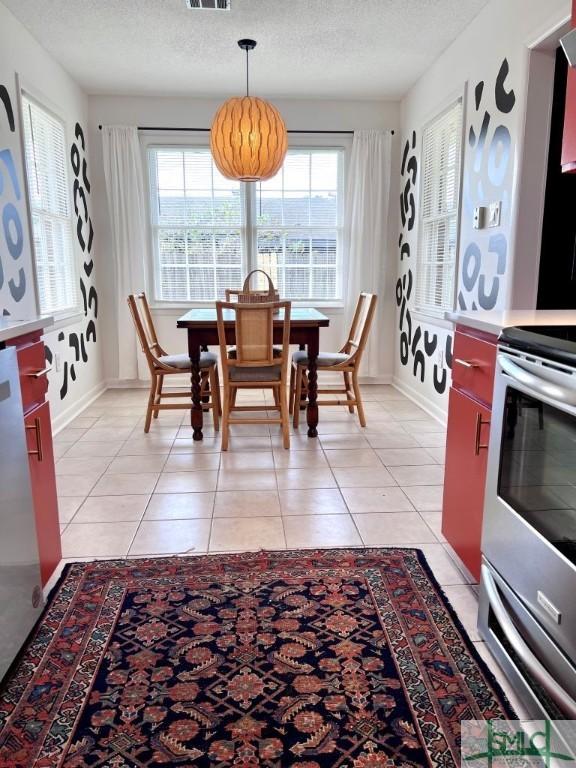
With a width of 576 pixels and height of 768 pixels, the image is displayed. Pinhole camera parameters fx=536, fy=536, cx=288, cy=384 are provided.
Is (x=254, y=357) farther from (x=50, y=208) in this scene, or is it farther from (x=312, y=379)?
(x=50, y=208)

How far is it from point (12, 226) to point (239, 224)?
233 cm

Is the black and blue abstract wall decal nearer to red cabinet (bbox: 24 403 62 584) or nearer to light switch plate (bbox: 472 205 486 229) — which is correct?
red cabinet (bbox: 24 403 62 584)

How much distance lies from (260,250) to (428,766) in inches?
177

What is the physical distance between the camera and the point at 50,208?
3848mm

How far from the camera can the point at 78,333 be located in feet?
14.5

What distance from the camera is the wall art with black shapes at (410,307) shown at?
417cm

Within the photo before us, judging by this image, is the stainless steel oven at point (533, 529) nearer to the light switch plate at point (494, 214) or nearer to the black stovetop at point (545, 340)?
the black stovetop at point (545, 340)

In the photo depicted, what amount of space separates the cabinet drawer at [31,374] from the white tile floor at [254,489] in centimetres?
73

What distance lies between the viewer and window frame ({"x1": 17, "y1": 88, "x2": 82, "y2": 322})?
3.30 meters

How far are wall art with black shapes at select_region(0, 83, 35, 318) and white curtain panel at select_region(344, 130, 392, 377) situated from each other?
9.28ft

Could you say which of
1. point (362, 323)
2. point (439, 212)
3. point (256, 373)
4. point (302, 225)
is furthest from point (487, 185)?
point (302, 225)

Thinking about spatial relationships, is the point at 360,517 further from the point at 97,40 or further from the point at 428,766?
the point at 97,40

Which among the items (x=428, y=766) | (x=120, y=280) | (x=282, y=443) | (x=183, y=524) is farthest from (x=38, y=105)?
(x=428, y=766)

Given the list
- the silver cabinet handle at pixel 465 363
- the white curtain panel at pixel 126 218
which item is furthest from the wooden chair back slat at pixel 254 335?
the white curtain panel at pixel 126 218
